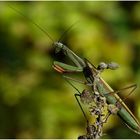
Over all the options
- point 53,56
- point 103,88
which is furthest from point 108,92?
point 53,56

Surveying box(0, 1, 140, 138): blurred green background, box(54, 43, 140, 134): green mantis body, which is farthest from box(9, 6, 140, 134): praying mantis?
box(0, 1, 140, 138): blurred green background

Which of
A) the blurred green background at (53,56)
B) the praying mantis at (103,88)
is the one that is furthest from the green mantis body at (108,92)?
the blurred green background at (53,56)

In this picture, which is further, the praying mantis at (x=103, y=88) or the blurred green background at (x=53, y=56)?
the blurred green background at (x=53, y=56)

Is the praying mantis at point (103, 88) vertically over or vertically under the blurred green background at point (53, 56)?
under

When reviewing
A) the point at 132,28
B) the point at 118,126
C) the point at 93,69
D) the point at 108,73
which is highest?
the point at 132,28

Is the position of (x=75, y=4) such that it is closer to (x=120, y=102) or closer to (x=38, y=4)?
(x=38, y=4)

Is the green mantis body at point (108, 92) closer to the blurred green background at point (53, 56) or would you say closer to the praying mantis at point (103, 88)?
the praying mantis at point (103, 88)

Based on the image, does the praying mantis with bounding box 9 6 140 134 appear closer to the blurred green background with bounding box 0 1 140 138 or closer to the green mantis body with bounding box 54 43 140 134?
the green mantis body with bounding box 54 43 140 134

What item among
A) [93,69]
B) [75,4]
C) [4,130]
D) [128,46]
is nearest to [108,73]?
[128,46]
